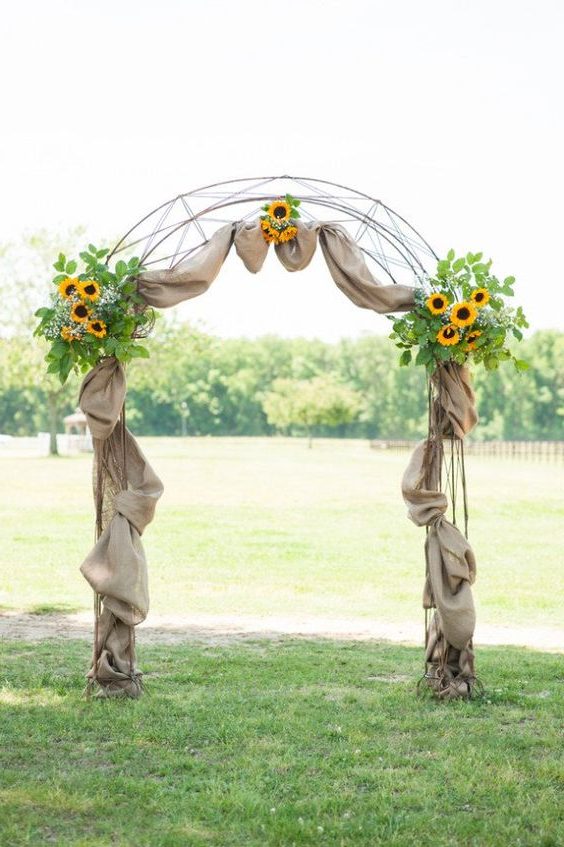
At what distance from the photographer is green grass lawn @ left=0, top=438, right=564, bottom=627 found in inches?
489

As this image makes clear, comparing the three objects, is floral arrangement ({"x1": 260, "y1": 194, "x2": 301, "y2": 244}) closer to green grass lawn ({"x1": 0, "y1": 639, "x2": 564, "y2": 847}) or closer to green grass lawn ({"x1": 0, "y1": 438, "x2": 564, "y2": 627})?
green grass lawn ({"x1": 0, "y1": 639, "x2": 564, "y2": 847})

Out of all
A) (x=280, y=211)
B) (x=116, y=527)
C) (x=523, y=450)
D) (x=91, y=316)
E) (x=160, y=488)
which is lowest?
(x=523, y=450)

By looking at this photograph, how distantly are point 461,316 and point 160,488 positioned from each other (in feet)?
8.17

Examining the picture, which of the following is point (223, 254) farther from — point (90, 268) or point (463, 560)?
point (463, 560)

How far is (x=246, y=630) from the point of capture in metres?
10.3

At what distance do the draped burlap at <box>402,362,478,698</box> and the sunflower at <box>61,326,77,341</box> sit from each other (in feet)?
8.37

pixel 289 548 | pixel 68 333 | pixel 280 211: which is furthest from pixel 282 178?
pixel 289 548

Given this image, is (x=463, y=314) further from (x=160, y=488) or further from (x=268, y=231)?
(x=160, y=488)

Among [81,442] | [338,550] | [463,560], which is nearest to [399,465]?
[81,442]

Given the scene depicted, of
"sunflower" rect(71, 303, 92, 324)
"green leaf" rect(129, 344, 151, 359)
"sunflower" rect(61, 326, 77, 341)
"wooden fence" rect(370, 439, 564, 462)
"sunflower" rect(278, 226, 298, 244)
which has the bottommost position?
"wooden fence" rect(370, 439, 564, 462)

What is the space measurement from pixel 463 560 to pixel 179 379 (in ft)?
297

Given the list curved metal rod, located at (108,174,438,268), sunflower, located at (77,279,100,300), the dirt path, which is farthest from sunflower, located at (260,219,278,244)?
the dirt path

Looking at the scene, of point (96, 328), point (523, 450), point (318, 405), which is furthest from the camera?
point (318, 405)

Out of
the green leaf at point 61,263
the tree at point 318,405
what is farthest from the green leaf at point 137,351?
the tree at point 318,405
